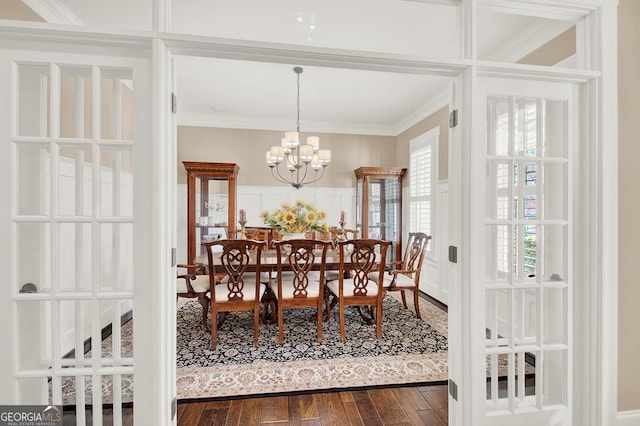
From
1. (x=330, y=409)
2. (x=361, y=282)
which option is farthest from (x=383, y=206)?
(x=330, y=409)

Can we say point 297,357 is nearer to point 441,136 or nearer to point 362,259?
point 362,259

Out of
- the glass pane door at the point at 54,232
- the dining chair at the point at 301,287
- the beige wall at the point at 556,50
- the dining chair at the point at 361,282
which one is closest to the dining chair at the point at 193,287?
the dining chair at the point at 301,287

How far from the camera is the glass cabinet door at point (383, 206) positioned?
511 centimetres

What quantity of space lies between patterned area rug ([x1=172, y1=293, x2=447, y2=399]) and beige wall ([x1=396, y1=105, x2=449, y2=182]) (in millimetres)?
1932

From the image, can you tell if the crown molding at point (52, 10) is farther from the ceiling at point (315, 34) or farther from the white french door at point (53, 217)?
the white french door at point (53, 217)

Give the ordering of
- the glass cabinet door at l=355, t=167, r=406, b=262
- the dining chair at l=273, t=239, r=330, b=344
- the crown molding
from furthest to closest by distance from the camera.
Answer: the glass cabinet door at l=355, t=167, r=406, b=262 → the dining chair at l=273, t=239, r=330, b=344 → the crown molding

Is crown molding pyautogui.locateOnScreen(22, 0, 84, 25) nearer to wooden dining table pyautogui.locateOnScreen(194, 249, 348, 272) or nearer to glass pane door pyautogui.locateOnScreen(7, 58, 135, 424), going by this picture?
glass pane door pyautogui.locateOnScreen(7, 58, 135, 424)

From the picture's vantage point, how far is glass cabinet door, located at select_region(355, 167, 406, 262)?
511 cm
